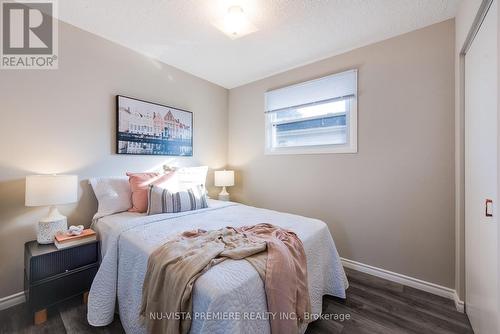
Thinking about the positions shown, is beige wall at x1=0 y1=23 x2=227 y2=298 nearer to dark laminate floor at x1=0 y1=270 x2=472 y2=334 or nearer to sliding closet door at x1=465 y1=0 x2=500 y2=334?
dark laminate floor at x1=0 y1=270 x2=472 y2=334

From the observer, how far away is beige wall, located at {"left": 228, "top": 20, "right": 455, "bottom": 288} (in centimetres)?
193

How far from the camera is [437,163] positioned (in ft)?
6.41

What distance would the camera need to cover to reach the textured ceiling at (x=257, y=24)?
179 centimetres

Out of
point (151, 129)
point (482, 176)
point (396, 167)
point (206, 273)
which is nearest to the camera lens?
point (206, 273)

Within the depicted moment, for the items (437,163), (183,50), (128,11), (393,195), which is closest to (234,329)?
(393,195)

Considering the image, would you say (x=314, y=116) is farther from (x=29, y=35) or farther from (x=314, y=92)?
(x=29, y=35)

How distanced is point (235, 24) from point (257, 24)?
254 mm

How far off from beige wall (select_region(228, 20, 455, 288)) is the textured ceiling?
9.2 inches

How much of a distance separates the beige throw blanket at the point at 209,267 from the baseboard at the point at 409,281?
143 cm

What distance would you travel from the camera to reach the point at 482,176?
1.34m

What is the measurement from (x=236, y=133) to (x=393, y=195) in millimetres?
2381

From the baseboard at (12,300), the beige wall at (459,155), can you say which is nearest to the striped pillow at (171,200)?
the baseboard at (12,300)

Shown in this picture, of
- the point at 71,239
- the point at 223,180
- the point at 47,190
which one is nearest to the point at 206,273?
the point at 71,239

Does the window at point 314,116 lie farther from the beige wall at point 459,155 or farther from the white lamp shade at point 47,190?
the white lamp shade at point 47,190
